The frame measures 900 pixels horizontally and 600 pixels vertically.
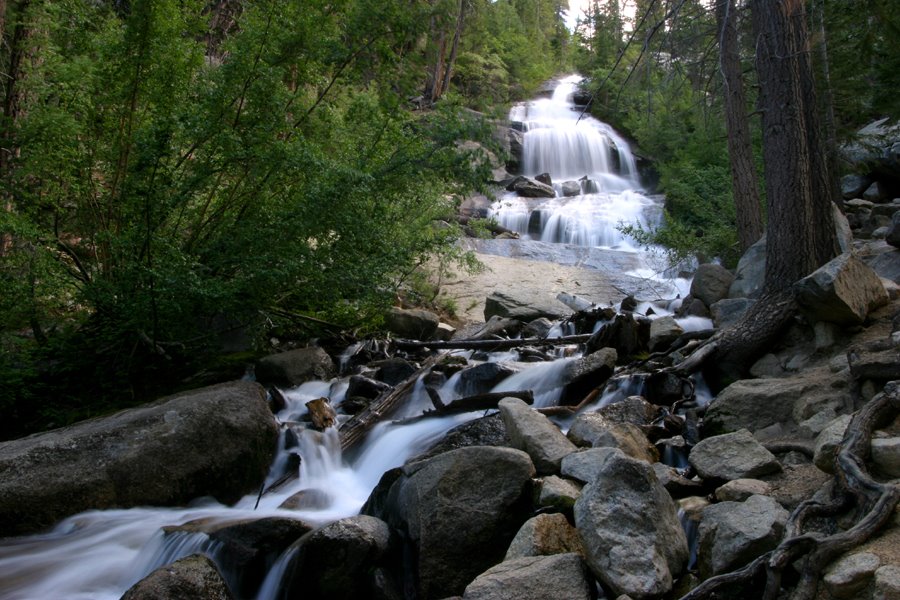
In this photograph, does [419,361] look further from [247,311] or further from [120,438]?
[120,438]

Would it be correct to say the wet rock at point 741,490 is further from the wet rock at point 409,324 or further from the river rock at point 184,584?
the wet rock at point 409,324

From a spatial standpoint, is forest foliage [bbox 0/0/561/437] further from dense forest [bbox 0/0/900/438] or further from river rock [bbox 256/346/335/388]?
river rock [bbox 256/346/335/388]

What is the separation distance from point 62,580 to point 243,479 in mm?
1584

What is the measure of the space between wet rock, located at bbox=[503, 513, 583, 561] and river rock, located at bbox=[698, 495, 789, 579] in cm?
68

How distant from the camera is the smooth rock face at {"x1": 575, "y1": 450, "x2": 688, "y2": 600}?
10.7ft

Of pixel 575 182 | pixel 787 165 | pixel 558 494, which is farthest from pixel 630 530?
pixel 575 182

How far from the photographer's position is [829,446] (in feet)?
12.0

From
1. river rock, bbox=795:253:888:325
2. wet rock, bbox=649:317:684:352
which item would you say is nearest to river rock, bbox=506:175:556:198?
wet rock, bbox=649:317:684:352

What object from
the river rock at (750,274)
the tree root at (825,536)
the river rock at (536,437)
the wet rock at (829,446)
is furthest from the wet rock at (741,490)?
the river rock at (750,274)

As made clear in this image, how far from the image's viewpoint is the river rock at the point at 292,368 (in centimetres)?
826

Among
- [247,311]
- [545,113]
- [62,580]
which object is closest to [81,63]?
[247,311]

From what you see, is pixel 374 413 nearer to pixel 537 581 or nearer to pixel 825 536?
pixel 537 581

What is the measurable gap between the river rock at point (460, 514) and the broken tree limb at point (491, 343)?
4.50 metres

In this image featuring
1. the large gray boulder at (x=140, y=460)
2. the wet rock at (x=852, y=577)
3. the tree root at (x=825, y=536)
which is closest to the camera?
the wet rock at (x=852, y=577)
